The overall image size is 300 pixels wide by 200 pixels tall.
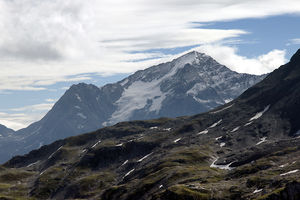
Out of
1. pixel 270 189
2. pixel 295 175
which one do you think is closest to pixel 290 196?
pixel 270 189

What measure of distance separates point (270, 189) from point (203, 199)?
3018 centimetres

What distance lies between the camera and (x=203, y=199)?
7820 inches

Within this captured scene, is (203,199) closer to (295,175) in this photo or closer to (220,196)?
(220,196)

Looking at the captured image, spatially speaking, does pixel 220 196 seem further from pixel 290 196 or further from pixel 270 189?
pixel 290 196

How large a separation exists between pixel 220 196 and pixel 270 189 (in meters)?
22.9

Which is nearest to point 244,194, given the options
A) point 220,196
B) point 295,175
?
point 220,196

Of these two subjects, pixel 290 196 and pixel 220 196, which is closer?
pixel 290 196

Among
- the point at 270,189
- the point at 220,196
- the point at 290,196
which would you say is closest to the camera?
the point at 290,196

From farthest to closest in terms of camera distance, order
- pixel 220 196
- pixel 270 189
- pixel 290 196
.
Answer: pixel 220 196
pixel 270 189
pixel 290 196

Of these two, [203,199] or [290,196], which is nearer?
[290,196]

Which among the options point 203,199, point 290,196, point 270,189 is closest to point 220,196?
point 203,199

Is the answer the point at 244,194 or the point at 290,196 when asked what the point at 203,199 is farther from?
the point at 290,196

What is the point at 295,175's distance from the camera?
19738cm

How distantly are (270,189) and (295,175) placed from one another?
20.4 meters
